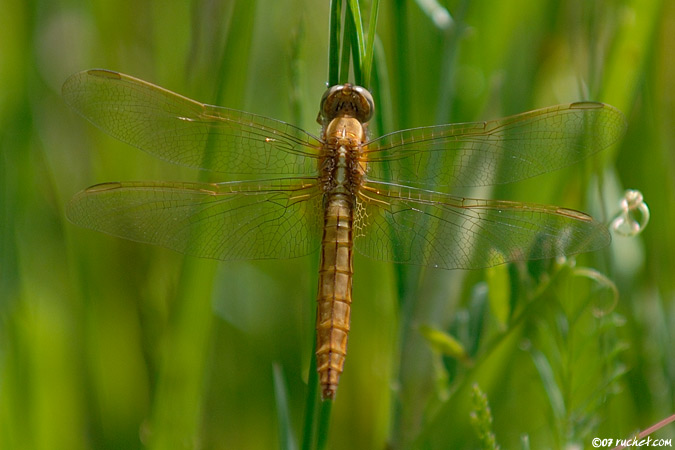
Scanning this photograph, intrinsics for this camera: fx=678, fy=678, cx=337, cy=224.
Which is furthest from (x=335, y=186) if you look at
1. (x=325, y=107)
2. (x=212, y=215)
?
(x=212, y=215)

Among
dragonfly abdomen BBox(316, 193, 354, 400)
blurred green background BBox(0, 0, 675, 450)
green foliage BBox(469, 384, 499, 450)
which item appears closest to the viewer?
green foliage BBox(469, 384, 499, 450)

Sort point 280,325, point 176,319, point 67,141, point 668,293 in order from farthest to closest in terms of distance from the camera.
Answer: point 67,141 < point 280,325 < point 668,293 < point 176,319

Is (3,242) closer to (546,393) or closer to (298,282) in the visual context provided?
(298,282)

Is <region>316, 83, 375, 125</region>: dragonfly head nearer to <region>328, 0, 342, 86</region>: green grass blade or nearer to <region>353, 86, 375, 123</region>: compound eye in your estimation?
<region>353, 86, 375, 123</region>: compound eye

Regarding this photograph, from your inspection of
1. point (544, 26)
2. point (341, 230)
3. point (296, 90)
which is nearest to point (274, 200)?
point (341, 230)

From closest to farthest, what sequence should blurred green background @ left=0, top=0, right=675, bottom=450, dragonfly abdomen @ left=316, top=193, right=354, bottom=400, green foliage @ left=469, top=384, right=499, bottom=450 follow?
green foliage @ left=469, top=384, right=499, bottom=450
dragonfly abdomen @ left=316, top=193, right=354, bottom=400
blurred green background @ left=0, top=0, right=675, bottom=450

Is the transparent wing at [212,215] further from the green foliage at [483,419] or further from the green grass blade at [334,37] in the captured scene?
the green foliage at [483,419]

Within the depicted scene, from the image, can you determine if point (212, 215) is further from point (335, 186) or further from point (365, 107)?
point (365, 107)

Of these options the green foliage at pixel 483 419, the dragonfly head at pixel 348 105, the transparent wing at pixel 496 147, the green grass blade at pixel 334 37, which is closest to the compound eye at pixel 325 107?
the dragonfly head at pixel 348 105

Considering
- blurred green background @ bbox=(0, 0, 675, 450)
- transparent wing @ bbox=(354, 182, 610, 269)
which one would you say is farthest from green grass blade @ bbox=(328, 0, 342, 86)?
transparent wing @ bbox=(354, 182, 610, 269)
